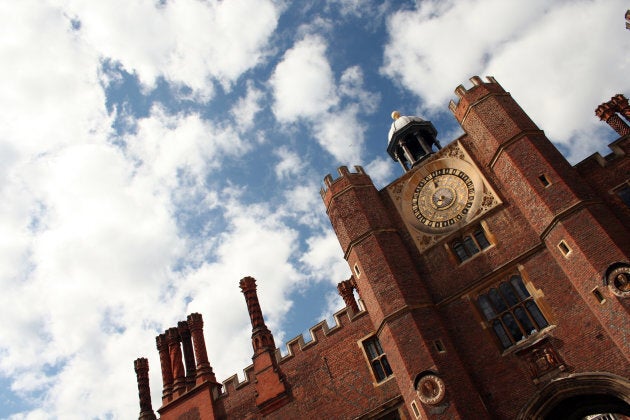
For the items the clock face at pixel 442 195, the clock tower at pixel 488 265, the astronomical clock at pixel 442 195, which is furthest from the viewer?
the clock face at pixel 442 195

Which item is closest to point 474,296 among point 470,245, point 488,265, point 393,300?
Result: point 488,265

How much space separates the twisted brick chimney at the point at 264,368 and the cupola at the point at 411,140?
9053 millimetres

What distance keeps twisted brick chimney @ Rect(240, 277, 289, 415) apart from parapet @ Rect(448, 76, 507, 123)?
11.2 metres

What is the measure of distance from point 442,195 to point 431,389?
6.90m

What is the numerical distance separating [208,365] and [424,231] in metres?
10.7

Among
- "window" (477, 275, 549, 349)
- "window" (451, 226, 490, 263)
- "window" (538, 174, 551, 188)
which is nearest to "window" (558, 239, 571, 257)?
"window" (477, 275, 549, 349)

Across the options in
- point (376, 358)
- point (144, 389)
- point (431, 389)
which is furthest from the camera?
point (144, 389)

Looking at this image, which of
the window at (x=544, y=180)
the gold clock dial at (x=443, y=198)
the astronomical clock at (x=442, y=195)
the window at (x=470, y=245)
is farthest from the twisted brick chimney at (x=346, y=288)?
the window at (x=544, y=180)

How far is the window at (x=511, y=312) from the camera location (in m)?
14.0

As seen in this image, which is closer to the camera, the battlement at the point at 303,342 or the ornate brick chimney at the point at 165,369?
the battlement at the point at 303,342

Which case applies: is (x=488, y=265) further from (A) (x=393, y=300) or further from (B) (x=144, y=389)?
(B) (x=144, y=389)

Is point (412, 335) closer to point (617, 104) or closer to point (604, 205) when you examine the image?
point (604, 205)

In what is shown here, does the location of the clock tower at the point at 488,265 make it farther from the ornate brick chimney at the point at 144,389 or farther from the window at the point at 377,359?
the ornate brick chimney at the point at 144,389

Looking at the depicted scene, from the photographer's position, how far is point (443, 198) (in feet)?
56.5
